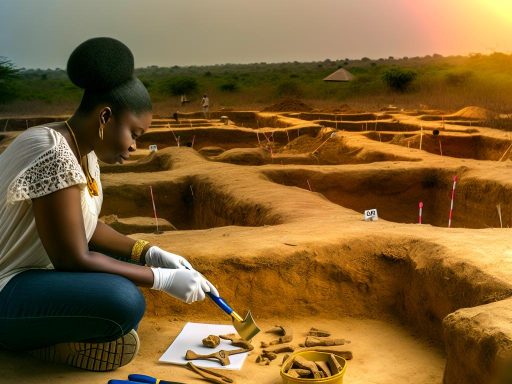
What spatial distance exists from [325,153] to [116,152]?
1019cm

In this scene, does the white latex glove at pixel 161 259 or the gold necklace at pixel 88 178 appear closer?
the gold necklace at pixel 88 178

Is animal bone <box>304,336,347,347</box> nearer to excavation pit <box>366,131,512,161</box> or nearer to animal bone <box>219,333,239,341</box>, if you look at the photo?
animal bone <box>219,333,239,341</box>

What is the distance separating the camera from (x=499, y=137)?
41.0ft

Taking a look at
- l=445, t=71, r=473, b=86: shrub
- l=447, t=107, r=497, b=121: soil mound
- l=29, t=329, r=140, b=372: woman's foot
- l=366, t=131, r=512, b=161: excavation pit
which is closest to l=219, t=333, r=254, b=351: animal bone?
l=29, t=329, r=140, b=372: woman's foot

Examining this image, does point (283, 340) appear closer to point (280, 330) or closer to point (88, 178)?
point (280, 330)

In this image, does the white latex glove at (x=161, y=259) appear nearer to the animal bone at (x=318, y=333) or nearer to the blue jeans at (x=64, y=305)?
the blue jeans at (x=64, y=305)

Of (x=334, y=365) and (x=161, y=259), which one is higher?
(x=161, y=259)

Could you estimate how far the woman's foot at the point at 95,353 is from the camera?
9.50 ft

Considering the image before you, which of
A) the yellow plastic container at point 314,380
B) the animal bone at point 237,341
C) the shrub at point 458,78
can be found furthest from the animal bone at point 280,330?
the shrub at point 458,78

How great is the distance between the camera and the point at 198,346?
3.37 meters

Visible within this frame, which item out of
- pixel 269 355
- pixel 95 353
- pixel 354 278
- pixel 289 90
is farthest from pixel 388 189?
pixel 289 90

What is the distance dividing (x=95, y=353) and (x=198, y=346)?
2.06 ft

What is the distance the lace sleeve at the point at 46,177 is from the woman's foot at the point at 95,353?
0.78 m

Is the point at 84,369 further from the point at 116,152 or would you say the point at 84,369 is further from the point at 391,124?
the point at 391,124
